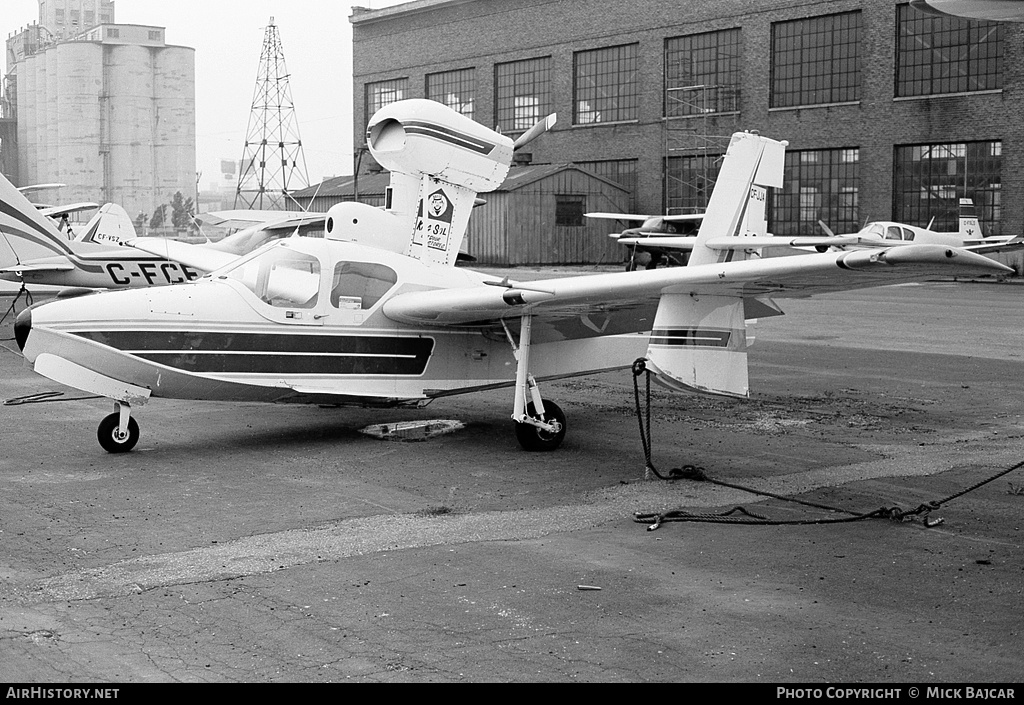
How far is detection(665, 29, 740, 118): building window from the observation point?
51094mm

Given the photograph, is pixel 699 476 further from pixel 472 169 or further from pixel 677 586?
pixel 472 169

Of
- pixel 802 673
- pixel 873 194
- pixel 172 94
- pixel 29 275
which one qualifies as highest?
pixel 172 94

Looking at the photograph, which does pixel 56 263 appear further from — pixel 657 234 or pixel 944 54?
pixel 944 54

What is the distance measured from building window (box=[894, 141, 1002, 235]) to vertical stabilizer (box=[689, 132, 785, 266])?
116 ft

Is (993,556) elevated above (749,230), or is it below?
below

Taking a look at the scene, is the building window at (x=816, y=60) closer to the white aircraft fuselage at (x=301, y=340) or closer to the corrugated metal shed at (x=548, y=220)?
the corrugated metal shed at (x=548, y=220)

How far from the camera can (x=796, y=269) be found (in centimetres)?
857

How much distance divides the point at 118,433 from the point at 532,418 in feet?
12.4

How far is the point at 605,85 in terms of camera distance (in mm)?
56625

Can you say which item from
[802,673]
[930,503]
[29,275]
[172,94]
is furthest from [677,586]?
[172,94]

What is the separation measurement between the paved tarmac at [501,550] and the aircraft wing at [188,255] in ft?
13.1

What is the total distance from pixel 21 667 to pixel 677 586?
11.2 feet

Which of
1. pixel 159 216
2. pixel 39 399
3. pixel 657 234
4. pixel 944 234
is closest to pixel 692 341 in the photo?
pixel 39 399

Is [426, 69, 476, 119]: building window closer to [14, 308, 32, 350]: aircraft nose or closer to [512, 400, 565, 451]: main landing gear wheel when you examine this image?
[512, 400, 565, 451]: main landing gear wheel
